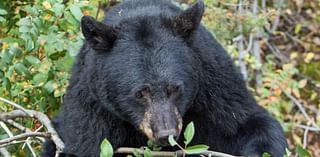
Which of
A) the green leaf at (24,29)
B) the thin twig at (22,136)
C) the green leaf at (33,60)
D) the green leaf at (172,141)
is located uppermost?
the green leaf at (24,29)

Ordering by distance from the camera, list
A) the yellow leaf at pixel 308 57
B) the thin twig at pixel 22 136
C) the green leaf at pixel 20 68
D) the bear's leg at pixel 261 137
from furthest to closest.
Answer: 1. the yellow leaf at pixel 308 57
2. the green leaf at pixel 20 68
3. the bear's leg at pixel 261 137
4. the thin twig at pixel 22 136

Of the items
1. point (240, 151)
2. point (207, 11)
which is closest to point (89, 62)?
point (240, 151)

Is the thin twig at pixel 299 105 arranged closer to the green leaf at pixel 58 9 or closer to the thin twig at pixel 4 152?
the green leaf at pixel 58 9

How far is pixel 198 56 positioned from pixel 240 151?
689 mm

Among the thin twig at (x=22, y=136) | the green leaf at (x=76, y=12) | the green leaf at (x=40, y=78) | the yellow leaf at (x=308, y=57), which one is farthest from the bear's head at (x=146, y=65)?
the yellow leaf at (x=308, y=57)

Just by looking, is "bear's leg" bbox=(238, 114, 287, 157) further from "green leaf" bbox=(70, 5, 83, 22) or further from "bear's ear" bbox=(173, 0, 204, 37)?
"green leaf" bbox=(70, 5, 83, 22)

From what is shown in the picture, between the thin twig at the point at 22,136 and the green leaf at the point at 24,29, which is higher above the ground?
the green leaf at the point at 24,29

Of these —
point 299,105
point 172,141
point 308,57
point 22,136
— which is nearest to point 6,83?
point 22,136

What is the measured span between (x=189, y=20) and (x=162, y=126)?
0.66m

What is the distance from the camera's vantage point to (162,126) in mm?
4234

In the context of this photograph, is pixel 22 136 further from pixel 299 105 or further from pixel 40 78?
pixel 299 105

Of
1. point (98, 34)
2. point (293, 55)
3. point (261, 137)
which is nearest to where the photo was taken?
point (98, 34)

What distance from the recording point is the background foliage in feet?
17.9

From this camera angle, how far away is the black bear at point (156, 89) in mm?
4414
